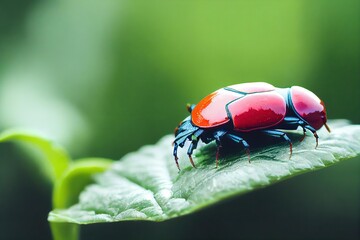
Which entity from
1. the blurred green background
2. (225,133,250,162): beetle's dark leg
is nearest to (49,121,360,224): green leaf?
(225,133,250,162): beetle's dark leg

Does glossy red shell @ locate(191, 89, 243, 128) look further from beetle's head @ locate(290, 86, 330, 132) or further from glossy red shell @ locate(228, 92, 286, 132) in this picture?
beetle's head @ locate(290, 86, 330, 132)

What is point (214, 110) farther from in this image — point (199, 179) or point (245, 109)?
point (199, 179)

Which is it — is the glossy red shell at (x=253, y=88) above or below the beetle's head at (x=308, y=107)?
above

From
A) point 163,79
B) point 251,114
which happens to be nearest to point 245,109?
point 251,114

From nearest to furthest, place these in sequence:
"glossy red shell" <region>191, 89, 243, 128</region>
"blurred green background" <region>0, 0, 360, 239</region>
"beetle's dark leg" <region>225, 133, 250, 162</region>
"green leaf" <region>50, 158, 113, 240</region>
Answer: "beetle's dark leg" <region>225, 133, 250, 162</region> < "glossy red shell" <region>191, 89, 243, 128</region> < "green leaf" <region>50, 158, 113, 240</region> < "blurred green background" <region>0, 0, 360, 239</region>

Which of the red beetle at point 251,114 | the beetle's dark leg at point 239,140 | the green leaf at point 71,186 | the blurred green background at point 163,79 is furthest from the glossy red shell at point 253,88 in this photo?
the blurred green background at point 163,79

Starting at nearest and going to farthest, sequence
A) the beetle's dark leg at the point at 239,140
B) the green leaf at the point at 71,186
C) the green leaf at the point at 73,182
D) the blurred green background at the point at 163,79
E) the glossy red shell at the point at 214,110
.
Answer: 1. the beetle's dark leg at the point at 239,140
2. the glossy red shell at the point at 214,110
3. the green leaf at the point at 71,186
4. the green leaf at the point at 73,182
5. the blurred green background at the point at 163,79

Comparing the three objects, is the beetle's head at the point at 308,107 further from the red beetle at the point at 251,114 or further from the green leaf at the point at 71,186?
the green leaf at the point at 71,186

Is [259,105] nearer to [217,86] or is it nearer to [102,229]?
[102,229]
